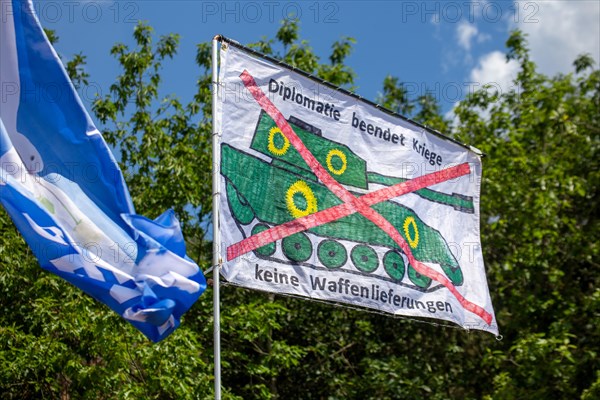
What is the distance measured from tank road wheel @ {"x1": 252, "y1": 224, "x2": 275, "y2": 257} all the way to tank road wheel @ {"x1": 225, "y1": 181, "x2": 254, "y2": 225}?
0.26 ft

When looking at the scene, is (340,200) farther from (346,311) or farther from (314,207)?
(346,311)

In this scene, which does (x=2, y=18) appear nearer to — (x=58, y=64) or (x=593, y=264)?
(x=58, y=64)

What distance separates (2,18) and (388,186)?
11.2 ft

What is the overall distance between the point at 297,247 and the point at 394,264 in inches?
41.1

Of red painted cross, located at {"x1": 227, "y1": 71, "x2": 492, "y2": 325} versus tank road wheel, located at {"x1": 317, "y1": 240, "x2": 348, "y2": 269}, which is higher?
red painted cross, located at {"x1": 227, "y1": 71, "x2": 492, "y2": 325}

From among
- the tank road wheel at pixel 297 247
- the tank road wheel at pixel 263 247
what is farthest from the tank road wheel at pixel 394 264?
the tank road wheel at pixel 263 247

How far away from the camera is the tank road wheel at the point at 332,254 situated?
7.29 meters

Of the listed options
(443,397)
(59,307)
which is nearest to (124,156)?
(59,307)

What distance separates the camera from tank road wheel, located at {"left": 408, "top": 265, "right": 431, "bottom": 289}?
7.90 metres

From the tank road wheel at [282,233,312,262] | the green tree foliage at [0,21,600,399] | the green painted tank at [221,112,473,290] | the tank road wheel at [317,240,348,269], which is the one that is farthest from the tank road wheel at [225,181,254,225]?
the green tree foliage at [0,21,600,399]

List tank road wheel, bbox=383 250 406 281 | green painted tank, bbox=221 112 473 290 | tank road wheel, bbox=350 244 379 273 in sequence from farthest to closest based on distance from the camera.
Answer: tank road wheel, bbox=383 250 406 281
tank road wheel, bbox=350 244 379 273
green painted tank, bbox=221 112 473 290

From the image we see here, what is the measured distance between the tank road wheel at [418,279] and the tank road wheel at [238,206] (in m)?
1.67

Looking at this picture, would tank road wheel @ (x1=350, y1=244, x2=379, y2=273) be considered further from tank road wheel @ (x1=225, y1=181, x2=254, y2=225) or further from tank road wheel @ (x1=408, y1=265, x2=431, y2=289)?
tank road wheel @ (x1=225, y1=181, x2=254, y2=225)

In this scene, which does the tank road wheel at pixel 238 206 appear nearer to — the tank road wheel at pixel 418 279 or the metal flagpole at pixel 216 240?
the metal flagpole at pixel 216 240
